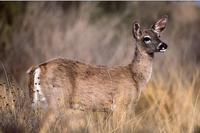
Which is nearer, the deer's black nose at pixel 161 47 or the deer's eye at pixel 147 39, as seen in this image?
the deer's black nose at pixel 161 47

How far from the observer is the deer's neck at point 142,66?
10.1 metres

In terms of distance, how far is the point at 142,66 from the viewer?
10.2 m

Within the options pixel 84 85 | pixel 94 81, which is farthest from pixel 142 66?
pixel 84 85

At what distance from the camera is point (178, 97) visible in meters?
11.3

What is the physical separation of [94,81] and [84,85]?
0.19m

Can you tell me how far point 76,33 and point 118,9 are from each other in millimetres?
6253

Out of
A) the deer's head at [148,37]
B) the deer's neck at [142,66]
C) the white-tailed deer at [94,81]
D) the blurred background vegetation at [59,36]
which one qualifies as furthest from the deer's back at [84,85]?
the blurred background vegetation at [59,36]

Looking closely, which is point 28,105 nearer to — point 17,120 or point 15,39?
point 17,120

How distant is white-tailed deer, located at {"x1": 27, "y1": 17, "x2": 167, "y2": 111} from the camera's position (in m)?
8.89

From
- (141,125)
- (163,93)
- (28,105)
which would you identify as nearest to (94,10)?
(163,93)

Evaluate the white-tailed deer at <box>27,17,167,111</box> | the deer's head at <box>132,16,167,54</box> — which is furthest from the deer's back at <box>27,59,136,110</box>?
the deer's head at <box>132,16,167,54</box>

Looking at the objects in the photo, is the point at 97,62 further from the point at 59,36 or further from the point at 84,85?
the point at 84,85

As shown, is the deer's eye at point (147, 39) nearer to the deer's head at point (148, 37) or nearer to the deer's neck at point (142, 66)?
the deer's head at point (148, 37)

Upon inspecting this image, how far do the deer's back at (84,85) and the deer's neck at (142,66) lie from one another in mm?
156
